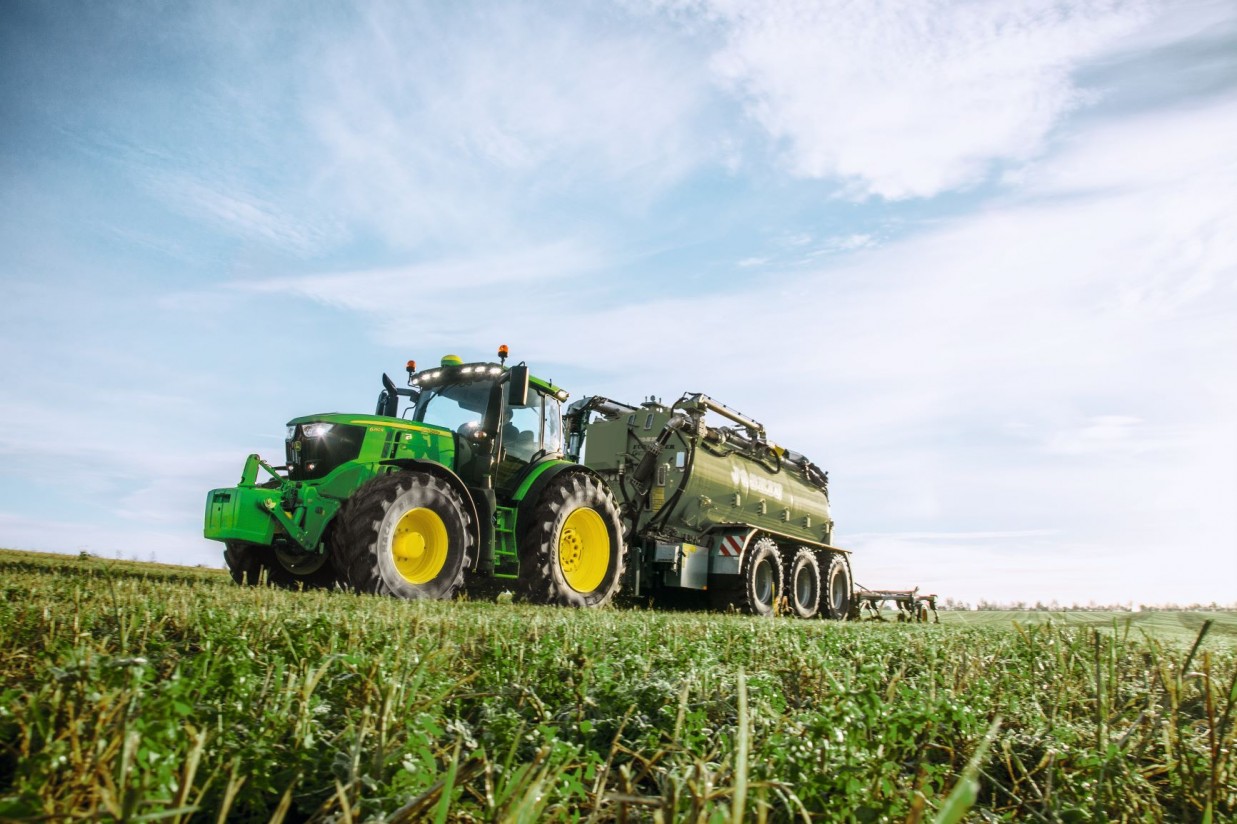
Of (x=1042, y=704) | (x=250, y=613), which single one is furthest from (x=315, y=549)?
(x=1042, y=704)

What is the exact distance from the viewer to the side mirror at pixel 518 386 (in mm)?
9086

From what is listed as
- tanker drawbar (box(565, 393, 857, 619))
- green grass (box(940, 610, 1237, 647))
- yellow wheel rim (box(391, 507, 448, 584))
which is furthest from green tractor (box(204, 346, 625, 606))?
green grass (box(940, 610, 1237, 647))

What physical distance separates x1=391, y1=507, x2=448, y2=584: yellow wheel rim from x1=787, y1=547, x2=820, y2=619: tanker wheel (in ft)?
28.4

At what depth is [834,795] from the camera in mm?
2096

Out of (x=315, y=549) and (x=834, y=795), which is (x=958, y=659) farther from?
(x=315, y=549)

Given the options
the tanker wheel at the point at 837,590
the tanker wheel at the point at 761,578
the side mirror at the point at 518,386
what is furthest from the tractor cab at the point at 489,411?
the tanker wheel at the point at 837,590

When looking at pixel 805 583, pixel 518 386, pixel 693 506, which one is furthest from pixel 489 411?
pixel 805 583

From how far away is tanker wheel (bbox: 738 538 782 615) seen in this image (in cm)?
1366

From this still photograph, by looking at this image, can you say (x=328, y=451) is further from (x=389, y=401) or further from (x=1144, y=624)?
(x=1144, y=624)

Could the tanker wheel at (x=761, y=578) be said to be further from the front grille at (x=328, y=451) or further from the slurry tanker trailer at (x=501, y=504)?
the front grille at (x=328, y=451)

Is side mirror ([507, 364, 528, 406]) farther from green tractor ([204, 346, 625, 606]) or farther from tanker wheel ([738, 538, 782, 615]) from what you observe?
tanker wheel ([738, 538, 782, 615])

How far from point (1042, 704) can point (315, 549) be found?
6.83 meters

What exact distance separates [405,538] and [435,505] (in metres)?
0.44

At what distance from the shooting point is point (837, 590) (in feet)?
57.9
